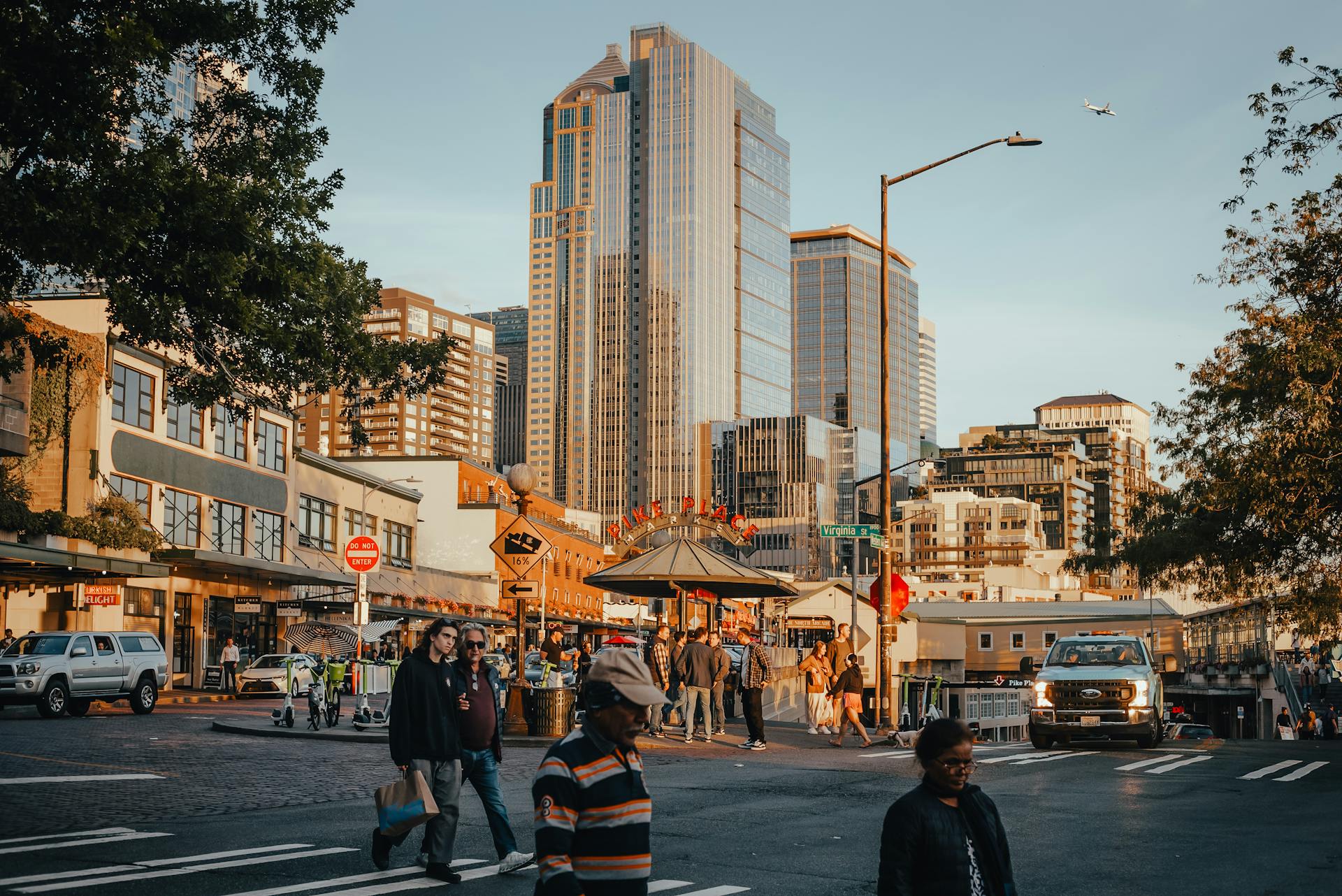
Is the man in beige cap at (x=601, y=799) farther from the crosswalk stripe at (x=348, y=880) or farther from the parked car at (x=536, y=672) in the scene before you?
the parked car at (x=536, y=672)

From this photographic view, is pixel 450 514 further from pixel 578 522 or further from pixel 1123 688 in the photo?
pixel 578 522

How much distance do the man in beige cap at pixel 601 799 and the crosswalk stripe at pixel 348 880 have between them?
16.8 feet

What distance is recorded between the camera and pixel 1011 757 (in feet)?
70.2

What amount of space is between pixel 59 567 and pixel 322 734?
15690mm

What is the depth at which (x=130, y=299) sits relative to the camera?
43.9ft

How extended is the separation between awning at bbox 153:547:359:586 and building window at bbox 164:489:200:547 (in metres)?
1.15

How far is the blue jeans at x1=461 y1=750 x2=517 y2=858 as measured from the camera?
33.7 ft

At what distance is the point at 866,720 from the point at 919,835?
104 ft

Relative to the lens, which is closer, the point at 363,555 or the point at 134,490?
the point at 363,555

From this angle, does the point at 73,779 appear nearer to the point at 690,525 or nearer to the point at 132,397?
the point at 132,397

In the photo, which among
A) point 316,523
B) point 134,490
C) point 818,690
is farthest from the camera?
point 316,523

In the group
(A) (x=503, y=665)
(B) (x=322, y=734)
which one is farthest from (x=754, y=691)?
(A) (x=503, y=665)

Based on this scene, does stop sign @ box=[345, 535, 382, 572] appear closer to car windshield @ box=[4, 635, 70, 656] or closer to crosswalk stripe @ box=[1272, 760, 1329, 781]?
car windshield @ box=[4, 635, 70, 656]

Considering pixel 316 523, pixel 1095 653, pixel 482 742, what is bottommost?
pixel 482 742
